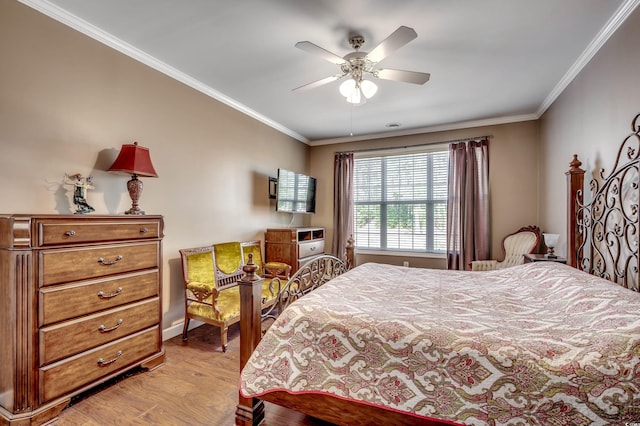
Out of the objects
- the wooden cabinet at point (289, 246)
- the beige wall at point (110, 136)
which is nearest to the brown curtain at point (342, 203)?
the wooden cabinet at point (289, 246)

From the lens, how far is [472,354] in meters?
1.20

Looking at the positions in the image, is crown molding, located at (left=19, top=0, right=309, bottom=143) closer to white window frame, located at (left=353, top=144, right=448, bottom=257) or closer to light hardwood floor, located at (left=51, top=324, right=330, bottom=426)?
white window frame, located at (left=353, top=144, right=448, bottom=257)

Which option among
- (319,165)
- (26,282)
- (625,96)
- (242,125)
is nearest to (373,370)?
(26,282)

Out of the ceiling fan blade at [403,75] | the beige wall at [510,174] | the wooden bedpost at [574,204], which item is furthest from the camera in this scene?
the beige wall at [510,174]

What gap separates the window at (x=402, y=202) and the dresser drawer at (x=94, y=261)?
11.8ft

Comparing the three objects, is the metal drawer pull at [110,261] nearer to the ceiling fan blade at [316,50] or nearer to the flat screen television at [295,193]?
the ceiling fan blade at [316,50]

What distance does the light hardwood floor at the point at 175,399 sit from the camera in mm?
1733

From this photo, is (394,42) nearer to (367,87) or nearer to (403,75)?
(403,75)

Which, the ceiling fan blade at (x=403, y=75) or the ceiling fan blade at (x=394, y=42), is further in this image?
the ceiling fan blade at (x=403, y=75)

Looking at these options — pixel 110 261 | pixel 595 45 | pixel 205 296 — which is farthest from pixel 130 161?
pixel 595 45

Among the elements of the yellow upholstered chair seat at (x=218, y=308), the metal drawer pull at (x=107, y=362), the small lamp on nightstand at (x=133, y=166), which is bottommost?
the metal drawer pull at (x=107, y=362)

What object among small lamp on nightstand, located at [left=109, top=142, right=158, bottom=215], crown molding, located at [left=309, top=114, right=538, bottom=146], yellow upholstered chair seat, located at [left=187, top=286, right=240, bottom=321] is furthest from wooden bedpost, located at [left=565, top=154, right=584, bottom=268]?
small lamp on nightstand, located at [left=109, top=142, right=158, bottom=215]

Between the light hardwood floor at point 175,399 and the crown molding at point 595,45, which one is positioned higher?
the crown molding at point 595,45

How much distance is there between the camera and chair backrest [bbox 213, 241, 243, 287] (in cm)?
321
